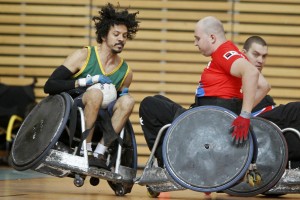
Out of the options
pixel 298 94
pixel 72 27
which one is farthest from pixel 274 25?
pixel 72 27

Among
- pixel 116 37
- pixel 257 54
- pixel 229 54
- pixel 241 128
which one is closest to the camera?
pixel 241 128

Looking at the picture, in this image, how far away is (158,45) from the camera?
458 inches

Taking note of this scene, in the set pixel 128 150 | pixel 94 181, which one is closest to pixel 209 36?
pixel 128 150

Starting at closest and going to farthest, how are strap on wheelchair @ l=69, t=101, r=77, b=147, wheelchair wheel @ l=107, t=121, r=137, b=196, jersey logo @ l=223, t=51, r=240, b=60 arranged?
jersey logo @ l=223, t=51, r=240, b=60 < strap on wheelchair @ l=69, t=101, r=77, b=147 < wheelchair wheel @ l=107, t=121, r=137, b=196

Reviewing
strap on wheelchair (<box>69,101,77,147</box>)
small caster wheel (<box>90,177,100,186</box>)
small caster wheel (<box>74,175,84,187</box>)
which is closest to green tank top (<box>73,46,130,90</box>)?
strap on wheelchair (<box>69,101,77,147</box>)

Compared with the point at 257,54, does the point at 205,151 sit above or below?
below

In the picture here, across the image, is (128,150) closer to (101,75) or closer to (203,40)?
(101,75)

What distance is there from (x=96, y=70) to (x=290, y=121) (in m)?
1.49

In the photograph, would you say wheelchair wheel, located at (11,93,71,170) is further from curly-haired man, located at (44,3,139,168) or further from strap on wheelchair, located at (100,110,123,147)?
strap on wheelchair, located at (100,110,123,147)

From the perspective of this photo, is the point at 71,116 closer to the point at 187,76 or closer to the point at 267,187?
the point at 267,187

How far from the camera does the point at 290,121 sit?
7.13 metres

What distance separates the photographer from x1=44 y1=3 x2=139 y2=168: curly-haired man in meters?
6.90

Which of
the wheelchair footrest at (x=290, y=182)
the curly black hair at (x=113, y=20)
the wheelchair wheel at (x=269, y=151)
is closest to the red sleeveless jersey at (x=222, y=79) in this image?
the wheelchair wheel at (x=269, y=151)

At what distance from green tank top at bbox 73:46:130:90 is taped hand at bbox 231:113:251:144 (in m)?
1.40
